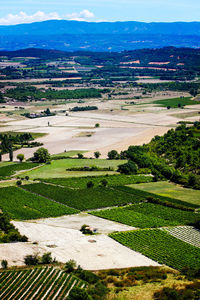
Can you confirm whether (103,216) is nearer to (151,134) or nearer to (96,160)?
(96,160)

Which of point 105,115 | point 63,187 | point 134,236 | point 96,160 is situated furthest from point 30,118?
point 134,236

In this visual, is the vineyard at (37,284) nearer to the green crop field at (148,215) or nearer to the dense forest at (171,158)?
the green crop field at (148,215)

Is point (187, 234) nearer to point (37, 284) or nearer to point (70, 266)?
point (70, 266)

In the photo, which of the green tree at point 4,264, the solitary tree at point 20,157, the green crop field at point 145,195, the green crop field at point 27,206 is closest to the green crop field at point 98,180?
the green crop field at point 145,195

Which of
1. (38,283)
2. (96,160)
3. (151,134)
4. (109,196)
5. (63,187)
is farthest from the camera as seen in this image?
(151,134)

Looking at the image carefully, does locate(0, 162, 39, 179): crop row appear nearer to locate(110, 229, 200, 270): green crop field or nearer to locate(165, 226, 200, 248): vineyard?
locate(110, 229, 200, 270): green crop field
